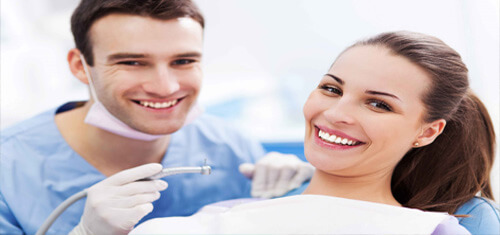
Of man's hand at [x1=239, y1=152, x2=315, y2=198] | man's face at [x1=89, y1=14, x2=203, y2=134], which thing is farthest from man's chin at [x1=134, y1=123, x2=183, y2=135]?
man's hand at [x1=239, y1=152, x2=315, y2=198]

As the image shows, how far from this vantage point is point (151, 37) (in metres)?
1.70

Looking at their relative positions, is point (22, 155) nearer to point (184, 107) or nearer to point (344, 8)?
point (184, 107)

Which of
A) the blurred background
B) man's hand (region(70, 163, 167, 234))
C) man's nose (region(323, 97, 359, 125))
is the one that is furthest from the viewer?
the blurred background

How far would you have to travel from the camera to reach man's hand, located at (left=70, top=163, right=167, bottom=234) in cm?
140

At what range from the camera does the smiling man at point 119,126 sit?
1.71m

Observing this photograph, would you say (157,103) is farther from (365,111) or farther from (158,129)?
(365,111)

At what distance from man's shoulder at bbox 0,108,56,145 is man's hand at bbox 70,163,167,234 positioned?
2.02 ft

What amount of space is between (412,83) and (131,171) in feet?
2.81

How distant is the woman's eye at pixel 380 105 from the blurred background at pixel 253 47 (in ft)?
2.22

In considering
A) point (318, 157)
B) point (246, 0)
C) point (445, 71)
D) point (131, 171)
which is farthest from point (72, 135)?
point (246, 0)

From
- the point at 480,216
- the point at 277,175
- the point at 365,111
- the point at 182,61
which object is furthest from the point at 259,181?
the point at 480,216

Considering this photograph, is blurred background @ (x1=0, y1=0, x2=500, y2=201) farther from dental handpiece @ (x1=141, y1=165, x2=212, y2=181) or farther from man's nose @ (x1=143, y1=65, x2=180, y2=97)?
dental handpiece @ (x1=141, y1=165, x2=212, y2=181)

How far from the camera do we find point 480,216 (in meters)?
1.41

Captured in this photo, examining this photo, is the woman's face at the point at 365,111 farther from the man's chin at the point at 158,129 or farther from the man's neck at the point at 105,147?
the man's neck at the point at 105,147
